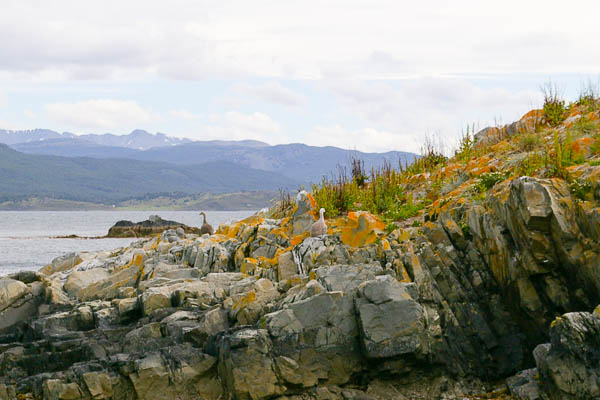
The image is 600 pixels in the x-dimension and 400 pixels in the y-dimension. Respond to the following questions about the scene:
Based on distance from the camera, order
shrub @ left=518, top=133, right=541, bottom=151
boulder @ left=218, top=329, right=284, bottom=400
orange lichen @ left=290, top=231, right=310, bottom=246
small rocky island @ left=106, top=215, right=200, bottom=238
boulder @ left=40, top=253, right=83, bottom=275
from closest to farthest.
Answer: boulder @ left=218, top=329, right=284, bottom=400, orange lichen @ left=290, top=231, right=310, bottom=246, shrub @ left=518, top=133, right=541, bottom=151, boulder @ left=40, top=253, right=83, bottom=275, small rocky island @ left=106, top=215, right=200, bottom=238

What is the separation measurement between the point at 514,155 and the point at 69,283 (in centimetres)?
1462

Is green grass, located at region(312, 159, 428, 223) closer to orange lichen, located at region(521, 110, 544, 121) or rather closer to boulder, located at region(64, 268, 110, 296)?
orange lichen, located at region(521, 110, 544, 121)

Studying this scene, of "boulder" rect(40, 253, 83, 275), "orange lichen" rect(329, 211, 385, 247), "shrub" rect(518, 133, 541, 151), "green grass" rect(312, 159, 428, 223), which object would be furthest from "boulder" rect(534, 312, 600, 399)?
"boulder" rect(40, 253, 83, 275)

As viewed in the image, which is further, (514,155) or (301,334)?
(514,155)

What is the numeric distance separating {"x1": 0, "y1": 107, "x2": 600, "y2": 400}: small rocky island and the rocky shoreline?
3 centimetres

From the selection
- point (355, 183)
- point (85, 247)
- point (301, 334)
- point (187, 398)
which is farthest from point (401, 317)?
point (85, 247)

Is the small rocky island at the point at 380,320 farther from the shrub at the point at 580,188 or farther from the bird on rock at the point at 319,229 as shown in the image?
the bird on rock at the point at 319,229

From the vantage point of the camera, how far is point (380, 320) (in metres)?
12.1

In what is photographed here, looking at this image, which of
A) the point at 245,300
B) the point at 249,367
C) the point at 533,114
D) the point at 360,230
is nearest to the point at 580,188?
the point at 360,230

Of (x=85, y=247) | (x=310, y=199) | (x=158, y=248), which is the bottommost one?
(x=85, y=247)

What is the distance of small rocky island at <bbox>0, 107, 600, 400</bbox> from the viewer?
11.9 metres

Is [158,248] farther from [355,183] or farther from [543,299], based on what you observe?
[543,299]

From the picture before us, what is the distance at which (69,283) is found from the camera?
20484 mm

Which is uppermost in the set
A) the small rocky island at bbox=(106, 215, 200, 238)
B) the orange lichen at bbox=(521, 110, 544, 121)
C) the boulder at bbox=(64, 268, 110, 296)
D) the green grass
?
the orange lichen at bbox=(521, 110, 544, 121)
